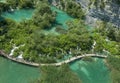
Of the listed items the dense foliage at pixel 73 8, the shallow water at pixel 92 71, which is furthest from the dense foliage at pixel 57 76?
the dense foliage at pixel 73 8

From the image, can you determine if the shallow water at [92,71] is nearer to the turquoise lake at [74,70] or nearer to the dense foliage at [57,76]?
the turquoise lake at [74,70]

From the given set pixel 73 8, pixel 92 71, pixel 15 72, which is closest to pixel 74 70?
pixel 92 71

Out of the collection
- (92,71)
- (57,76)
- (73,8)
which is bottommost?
(92,71)

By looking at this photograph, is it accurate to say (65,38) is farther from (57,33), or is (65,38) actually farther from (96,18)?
(96,18)

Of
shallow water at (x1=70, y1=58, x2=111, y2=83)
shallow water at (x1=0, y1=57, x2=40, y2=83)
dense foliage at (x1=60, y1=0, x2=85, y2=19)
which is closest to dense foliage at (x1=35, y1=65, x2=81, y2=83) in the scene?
shallow water at (x1=0, y1=57, x2=40, y2=83)

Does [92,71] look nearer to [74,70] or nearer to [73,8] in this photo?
[74,70]

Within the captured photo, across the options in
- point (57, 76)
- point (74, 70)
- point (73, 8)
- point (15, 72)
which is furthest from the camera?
point (73, 8)

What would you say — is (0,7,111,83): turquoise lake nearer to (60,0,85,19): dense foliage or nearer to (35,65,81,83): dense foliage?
(35,65,81,83): dense foliage
